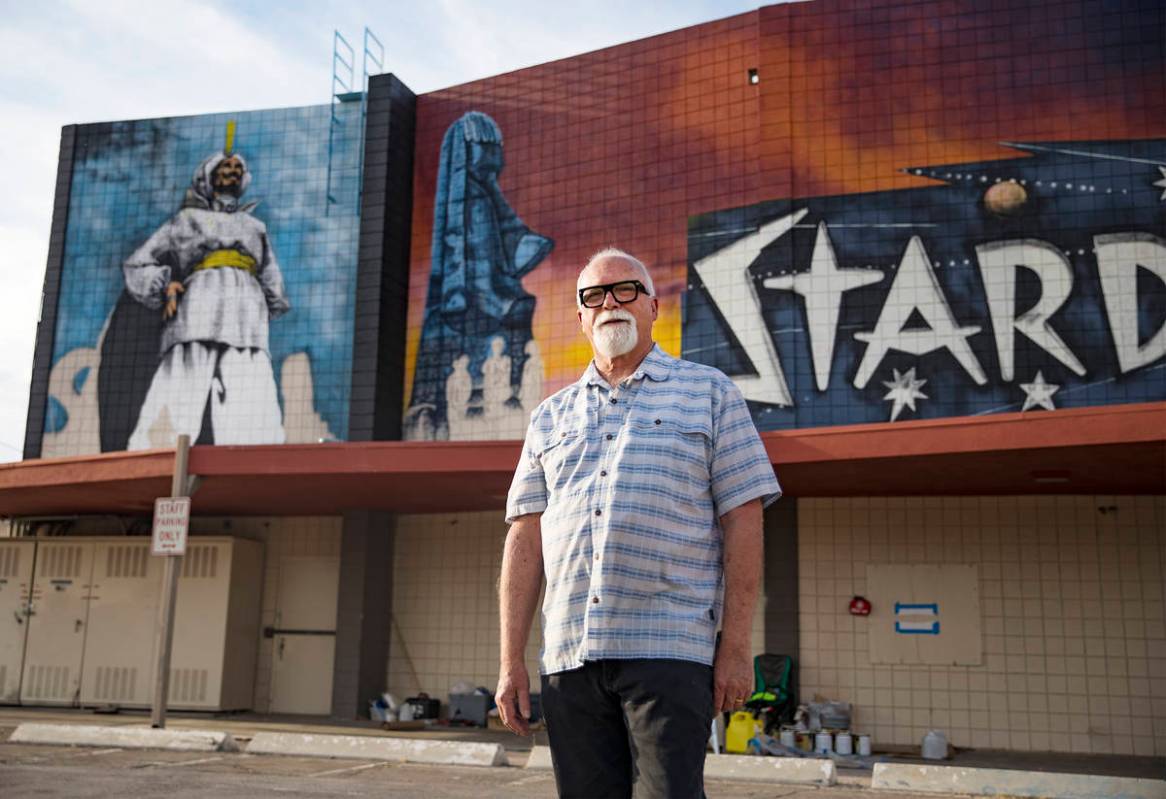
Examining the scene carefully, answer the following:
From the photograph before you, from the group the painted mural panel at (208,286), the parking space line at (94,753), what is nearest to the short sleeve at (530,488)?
the parking space line at (94,753)

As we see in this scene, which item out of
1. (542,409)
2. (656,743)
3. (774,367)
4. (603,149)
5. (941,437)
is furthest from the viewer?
(603,149)

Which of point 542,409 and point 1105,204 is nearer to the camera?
point 542,409

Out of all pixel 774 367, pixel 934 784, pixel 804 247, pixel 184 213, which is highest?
pixel 184 213

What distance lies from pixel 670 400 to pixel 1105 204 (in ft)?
35.8

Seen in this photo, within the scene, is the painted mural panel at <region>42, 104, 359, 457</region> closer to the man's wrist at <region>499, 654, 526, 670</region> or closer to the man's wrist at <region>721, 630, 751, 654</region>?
the man's wrist at <region>499, 654, 526, 670</region>

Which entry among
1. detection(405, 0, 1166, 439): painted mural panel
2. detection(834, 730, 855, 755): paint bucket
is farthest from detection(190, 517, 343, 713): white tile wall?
detection(834, 730, 855, 755): paint bucket

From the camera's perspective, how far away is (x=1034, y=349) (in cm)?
1232

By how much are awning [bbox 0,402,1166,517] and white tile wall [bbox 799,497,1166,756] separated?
0.38 metres

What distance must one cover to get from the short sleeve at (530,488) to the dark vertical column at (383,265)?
11931 mm

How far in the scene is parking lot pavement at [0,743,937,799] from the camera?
741cm

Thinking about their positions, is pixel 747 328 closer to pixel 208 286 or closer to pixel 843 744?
pixel 843 744

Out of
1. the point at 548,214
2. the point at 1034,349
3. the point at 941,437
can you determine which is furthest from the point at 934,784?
the point at 548,214

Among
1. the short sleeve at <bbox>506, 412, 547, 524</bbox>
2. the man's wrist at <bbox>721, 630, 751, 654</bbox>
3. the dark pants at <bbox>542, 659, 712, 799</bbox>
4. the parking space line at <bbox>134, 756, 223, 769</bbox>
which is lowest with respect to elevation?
the parking space line at <bbox>134, 756, 223, 769</bbox>

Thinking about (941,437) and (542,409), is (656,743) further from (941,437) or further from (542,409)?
(941,437)
